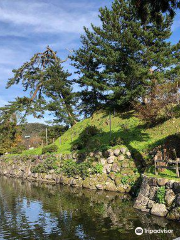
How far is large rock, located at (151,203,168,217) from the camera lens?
42.7 feet

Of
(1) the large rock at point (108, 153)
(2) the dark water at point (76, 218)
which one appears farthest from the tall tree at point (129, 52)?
(2) the dark water at point (76, 218)

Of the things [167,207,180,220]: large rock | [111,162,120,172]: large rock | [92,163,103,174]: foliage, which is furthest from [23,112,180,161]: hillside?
[167,207,180,220]: large rock

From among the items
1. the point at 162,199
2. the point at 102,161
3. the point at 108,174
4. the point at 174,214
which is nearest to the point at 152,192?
the point at 162,199

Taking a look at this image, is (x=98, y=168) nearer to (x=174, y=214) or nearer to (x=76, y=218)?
(x=76, y=218)

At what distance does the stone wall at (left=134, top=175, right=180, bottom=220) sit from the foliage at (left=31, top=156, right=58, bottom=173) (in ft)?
49.7

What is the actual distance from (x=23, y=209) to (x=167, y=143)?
12.5 metres

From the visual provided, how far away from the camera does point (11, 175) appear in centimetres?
3722

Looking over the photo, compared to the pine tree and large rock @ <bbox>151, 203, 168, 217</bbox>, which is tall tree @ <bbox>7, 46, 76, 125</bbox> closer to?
the pine tree

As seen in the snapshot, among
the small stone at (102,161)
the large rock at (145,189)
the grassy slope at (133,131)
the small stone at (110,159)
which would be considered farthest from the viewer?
the grassy slope at (133,131)

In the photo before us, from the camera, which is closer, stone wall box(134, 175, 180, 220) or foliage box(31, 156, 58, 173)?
stone wall box(134, 175, 180, 220)

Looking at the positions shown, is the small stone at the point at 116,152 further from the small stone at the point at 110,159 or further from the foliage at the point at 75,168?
the foliage at the point at 75,168

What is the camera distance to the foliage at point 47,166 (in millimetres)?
28328

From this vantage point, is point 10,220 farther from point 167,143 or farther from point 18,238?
point 167,143

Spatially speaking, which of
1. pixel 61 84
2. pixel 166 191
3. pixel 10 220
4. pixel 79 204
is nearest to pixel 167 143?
pixel 166 191
